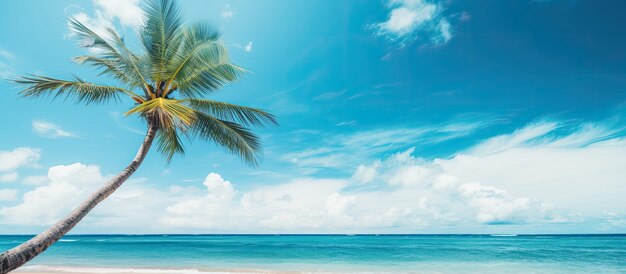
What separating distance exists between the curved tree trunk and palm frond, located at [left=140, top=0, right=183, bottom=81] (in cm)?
119

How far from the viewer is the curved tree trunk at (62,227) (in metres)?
3.52

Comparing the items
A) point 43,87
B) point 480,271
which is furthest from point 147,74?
point 480,271


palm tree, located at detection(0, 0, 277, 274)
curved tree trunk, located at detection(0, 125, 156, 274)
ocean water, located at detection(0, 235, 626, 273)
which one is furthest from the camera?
ocean water, located at detection(0, 235, 626, 273)

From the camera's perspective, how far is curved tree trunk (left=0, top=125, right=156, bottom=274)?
3.52 meters

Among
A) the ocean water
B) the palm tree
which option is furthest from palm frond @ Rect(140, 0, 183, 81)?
the ocean water

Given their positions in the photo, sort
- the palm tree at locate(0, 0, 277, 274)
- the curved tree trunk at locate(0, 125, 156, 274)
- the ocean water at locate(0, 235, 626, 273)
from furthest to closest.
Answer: the ocean water at locate(0, 235, 626, 273)
the palm tree at locate(0, 0, 277, 274)
the curved tree trunk at locate(0, 125, 156, 274)

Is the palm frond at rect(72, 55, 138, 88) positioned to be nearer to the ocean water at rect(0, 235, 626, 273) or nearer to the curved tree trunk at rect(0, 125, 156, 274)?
the curved tree trunk at rect(0, 125, 156, 274)

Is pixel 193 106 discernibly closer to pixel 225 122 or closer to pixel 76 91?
pixel 225 122

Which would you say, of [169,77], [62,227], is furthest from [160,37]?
[62,227]

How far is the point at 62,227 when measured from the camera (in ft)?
13.9

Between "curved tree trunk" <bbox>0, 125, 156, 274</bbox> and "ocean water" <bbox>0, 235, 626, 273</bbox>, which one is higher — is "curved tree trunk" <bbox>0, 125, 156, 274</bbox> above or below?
above

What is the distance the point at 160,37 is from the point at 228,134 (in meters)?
2.41

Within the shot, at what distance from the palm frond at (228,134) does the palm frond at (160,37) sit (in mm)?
1126

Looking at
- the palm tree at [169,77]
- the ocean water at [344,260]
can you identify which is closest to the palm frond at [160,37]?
the palm tree at [169,77]
